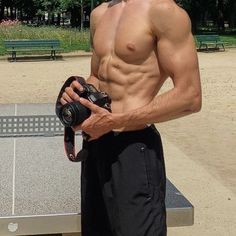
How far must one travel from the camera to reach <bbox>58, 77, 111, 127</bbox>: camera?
6.75 feet

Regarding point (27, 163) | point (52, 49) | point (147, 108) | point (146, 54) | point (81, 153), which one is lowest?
point (52, 49)

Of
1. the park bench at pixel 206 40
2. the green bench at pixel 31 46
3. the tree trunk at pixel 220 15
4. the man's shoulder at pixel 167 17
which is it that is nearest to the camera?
the man's shoulder at pixel 167 17

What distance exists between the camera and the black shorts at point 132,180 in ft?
7.06

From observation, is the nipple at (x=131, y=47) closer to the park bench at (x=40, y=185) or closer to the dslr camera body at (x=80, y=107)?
the dslr camera body at (x=80, y=107)

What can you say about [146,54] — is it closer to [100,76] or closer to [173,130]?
[100,76]

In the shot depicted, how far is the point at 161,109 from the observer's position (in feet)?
6.82

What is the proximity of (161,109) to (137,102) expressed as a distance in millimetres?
145

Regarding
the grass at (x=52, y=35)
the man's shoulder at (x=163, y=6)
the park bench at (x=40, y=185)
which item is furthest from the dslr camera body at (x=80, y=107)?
the grass at (x=52, y=35)

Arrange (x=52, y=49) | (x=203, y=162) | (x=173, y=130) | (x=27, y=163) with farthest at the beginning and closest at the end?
(x=52, y=49), (x=173, y=130), (x=203, y=162), (x=27, y=163)

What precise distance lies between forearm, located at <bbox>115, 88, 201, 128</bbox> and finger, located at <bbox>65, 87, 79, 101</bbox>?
18 centimetres

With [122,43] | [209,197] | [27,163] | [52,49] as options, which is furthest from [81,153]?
[52,49]

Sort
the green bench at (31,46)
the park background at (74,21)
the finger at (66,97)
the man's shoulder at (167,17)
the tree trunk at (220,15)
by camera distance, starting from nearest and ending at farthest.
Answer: the man's shoulder at (167,17), the finger at (66,97), the green bench at (31,46), the park background at (74,21), the tree trunk at (220,15)

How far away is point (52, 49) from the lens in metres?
19.1

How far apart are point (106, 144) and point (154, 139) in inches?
7.6
